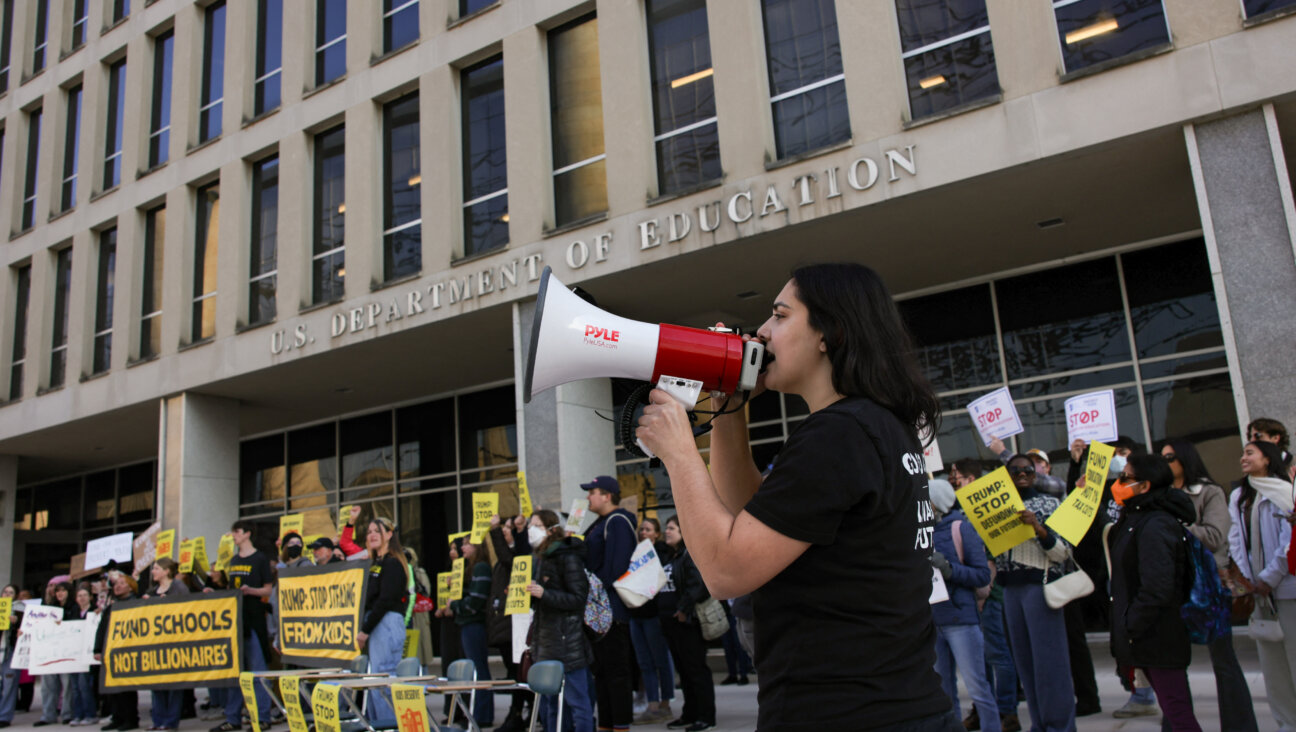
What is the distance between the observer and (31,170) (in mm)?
21844

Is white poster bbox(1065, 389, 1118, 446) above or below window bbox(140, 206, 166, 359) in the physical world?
below

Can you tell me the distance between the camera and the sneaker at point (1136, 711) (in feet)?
24.0

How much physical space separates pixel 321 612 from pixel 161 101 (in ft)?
49.1

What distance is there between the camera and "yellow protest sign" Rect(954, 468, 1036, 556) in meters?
6.30

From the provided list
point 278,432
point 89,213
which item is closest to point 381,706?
point 278,432

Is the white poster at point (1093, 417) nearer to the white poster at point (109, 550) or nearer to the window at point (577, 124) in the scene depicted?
the window at point (577, 124)

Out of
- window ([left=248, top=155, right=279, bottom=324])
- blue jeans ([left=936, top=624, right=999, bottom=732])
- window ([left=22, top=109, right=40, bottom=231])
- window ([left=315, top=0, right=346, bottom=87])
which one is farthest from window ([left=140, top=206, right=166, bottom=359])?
blue jeans ([left=936, top=624, right=999, bottom=732])

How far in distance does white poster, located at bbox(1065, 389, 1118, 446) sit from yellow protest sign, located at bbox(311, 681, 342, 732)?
21.6 feet

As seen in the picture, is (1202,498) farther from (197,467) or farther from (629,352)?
(197,467)

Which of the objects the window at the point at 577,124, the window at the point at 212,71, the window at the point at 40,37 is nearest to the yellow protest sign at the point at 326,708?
the window at the point at 577,124

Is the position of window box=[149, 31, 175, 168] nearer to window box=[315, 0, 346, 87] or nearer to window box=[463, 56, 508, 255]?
window box=[315, 0, 346, 87]

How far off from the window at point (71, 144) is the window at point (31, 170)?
0.87 meters

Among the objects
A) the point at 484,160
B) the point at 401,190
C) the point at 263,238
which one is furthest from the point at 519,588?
the point at 263,238

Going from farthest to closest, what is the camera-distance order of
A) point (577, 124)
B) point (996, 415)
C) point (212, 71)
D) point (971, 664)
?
1. point (212, 71)
2. point (577, 124)
3. point (996, 415)
4. point (971, 664)
